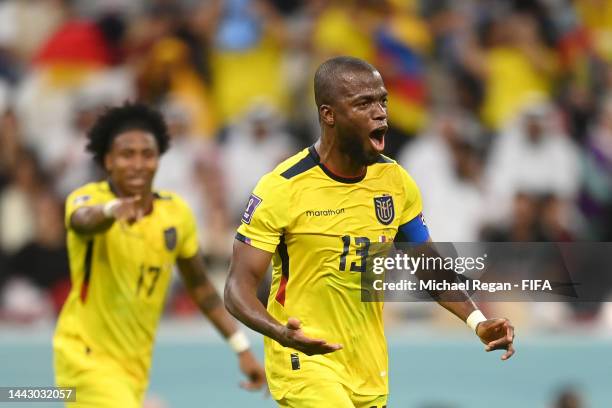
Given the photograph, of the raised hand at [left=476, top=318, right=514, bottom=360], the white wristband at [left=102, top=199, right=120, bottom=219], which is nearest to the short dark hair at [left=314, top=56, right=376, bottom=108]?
the raised hand at [left=476, top=318, right=514, bottom=360]

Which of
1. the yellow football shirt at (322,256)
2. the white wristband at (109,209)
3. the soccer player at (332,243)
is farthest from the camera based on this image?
the white wristband at (109,209)

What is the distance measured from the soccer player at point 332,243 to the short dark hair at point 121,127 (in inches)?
78.1

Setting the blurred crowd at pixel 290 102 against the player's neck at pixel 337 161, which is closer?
the player's neck at pixel 337 161

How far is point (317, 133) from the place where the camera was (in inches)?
523

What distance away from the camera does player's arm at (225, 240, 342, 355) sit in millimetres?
6336

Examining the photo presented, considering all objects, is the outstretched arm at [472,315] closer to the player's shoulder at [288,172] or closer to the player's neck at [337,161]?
the player's neck at [337,161]

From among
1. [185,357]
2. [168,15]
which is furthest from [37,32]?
[185,357]

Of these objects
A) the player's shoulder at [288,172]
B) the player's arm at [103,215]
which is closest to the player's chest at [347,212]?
the player's shoulder at [288,172]

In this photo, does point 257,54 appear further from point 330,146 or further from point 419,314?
point 330,146

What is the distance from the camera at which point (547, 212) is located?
12.5m

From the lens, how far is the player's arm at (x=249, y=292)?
6.34m

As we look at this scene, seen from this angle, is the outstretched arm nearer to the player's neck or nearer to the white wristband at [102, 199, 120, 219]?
the player's neck

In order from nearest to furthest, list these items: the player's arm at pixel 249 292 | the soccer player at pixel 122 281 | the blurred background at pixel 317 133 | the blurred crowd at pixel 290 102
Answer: the player's arm at pixel 249 292 < the soccer player at pixel 122 281 < the blurred background at pixel 317 133 < the blurred crowd at pixel 290 102

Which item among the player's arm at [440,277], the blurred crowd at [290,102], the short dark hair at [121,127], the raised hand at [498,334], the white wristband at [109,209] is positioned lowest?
the raised hand at [498,334]
